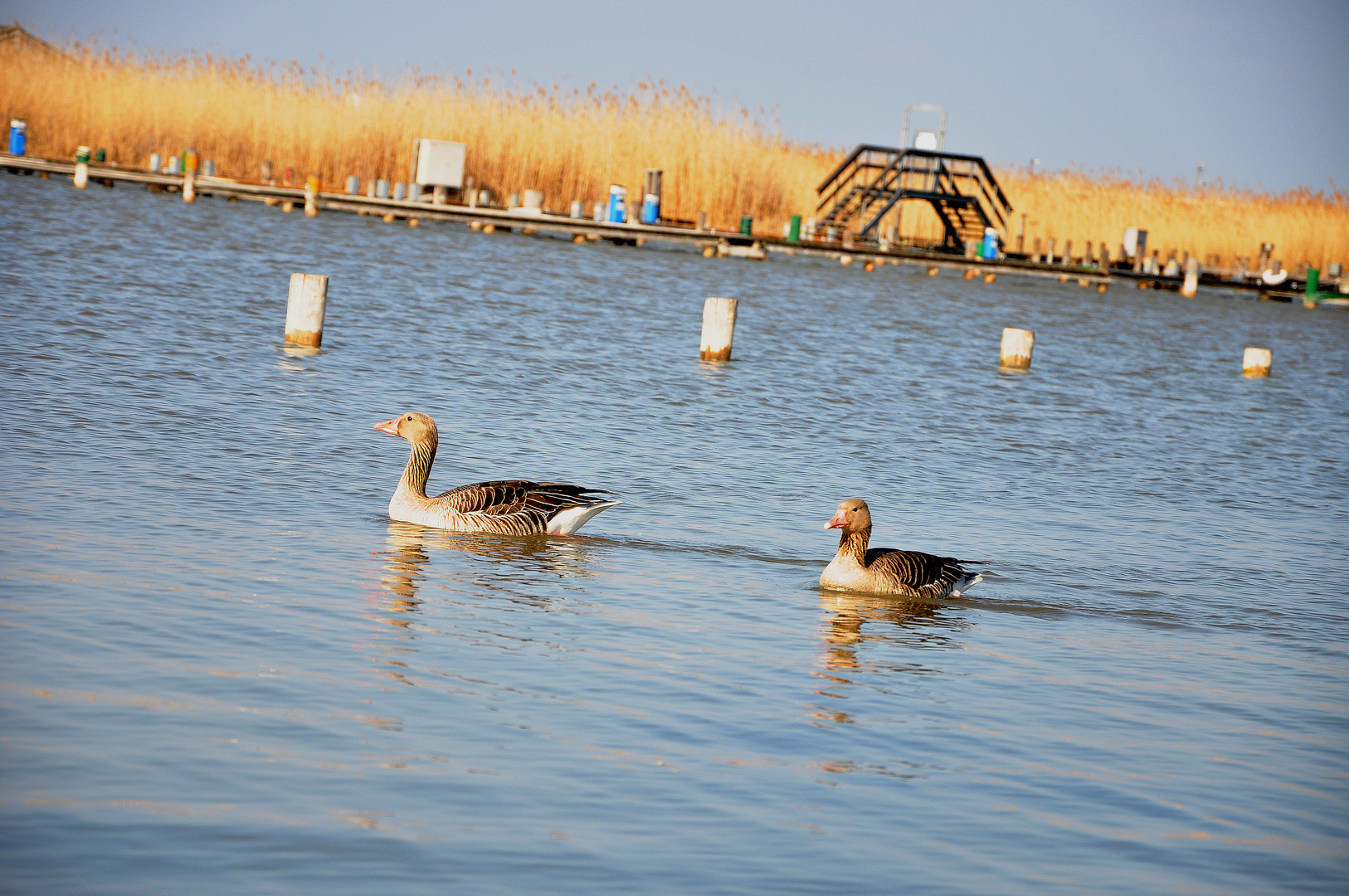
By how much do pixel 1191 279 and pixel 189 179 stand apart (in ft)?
92.8

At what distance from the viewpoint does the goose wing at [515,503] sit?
376 inches

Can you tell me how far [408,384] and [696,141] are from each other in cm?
2896

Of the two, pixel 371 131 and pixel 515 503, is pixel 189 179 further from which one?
pixel 515 503

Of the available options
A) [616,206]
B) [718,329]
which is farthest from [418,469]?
[616,206]

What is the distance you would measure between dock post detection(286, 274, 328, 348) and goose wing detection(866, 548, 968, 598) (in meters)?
9.82

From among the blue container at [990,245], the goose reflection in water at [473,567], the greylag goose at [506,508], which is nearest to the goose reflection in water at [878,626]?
the goose reflection in water at [473,567]

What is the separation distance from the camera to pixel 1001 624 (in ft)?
28.5

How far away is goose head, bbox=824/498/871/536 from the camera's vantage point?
9031mm

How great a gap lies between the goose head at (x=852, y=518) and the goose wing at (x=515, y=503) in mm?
1576

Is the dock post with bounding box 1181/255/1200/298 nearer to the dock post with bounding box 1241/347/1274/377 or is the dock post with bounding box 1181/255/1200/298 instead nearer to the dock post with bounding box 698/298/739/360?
the dock post with bounding box 1241/347/1274/377

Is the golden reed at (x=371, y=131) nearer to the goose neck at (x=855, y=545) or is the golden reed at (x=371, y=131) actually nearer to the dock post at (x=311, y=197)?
the dock post at (x=311, y=197)

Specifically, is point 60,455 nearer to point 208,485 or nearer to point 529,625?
point 208,485

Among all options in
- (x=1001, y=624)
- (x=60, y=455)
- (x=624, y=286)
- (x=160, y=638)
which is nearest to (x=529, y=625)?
A: (x=160, y=638)

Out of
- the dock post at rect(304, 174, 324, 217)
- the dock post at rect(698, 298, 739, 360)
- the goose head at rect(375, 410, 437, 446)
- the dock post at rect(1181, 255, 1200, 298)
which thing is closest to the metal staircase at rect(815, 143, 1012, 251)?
the dock post at rect(1181, 255, 1200, 298)
